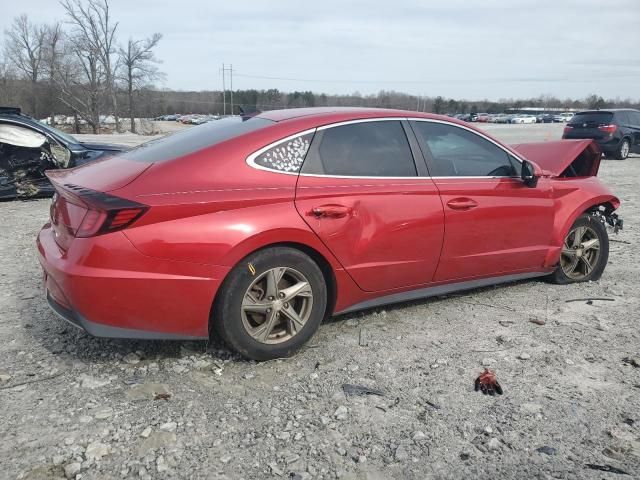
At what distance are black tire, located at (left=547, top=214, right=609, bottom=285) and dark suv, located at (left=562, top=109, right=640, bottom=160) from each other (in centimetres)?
1422

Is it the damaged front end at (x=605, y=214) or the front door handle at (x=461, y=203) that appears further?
the damaged front end at (x=605, y=214)

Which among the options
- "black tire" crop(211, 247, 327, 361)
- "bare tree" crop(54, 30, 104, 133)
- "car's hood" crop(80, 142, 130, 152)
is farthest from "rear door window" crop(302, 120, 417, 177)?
"bare tree" crop(54, 30, 104, 133)

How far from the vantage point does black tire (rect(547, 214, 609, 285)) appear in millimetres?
4910

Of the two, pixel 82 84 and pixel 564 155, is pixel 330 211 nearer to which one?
pixel 564 155

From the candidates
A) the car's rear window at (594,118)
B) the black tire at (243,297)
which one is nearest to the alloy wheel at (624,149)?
the car's rear window at (594,118)

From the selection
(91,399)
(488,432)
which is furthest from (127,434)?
(488,432)

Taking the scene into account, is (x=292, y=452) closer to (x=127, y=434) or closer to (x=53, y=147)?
(x=127, y=434)

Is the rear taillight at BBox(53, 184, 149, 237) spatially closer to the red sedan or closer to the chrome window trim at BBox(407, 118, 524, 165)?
the red sedan

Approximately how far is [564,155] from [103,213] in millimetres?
4137

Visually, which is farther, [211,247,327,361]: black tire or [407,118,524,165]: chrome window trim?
[407,118,524,165]: chrome window trim

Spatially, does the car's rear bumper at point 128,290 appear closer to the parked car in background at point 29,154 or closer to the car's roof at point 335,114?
the car's roof at point 335,114

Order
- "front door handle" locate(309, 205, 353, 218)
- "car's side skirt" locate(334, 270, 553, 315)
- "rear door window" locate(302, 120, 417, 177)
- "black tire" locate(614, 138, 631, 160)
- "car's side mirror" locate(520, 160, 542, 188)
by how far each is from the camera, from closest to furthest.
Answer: "front door handle" locate(309, 205, 353, 218) < "rear door window" locate(302, 120, 417, 177) < "car's side skirt" locate(334, 270, 553, 315) < "car's side mirror" locate(520, 160, 542, 188) < "black tire" locate(614, 138, 631, 160)

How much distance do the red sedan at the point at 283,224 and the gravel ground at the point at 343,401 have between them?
0.28 meters

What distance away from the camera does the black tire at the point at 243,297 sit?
10.2 ft
